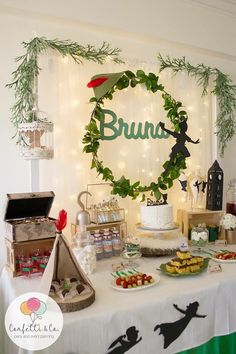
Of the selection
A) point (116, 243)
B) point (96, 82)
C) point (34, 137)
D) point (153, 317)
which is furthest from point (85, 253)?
point (96, 82)

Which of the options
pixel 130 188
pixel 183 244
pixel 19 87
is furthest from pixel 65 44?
pixel 183 244

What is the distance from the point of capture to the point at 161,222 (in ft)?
6.10

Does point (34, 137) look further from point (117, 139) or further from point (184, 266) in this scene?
point (184, 266)

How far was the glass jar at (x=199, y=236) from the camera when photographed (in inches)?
79.9

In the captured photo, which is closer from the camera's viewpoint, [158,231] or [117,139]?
[158,231]

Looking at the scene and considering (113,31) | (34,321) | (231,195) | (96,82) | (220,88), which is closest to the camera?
(34,321)

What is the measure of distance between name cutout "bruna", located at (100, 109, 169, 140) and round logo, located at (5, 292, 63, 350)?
3.82 ft

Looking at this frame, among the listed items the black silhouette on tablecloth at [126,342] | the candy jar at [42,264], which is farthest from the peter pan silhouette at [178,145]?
the black silhouette on tablecloth at [126,342]

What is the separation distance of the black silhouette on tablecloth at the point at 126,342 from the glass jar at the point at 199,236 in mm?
941

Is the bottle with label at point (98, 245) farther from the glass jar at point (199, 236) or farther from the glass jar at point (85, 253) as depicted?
the glass jar at point (199, 236)

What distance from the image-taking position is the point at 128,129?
7.15ft

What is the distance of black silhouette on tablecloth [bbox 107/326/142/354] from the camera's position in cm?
117

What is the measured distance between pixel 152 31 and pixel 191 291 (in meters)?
1.77

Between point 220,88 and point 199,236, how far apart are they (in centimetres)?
122
